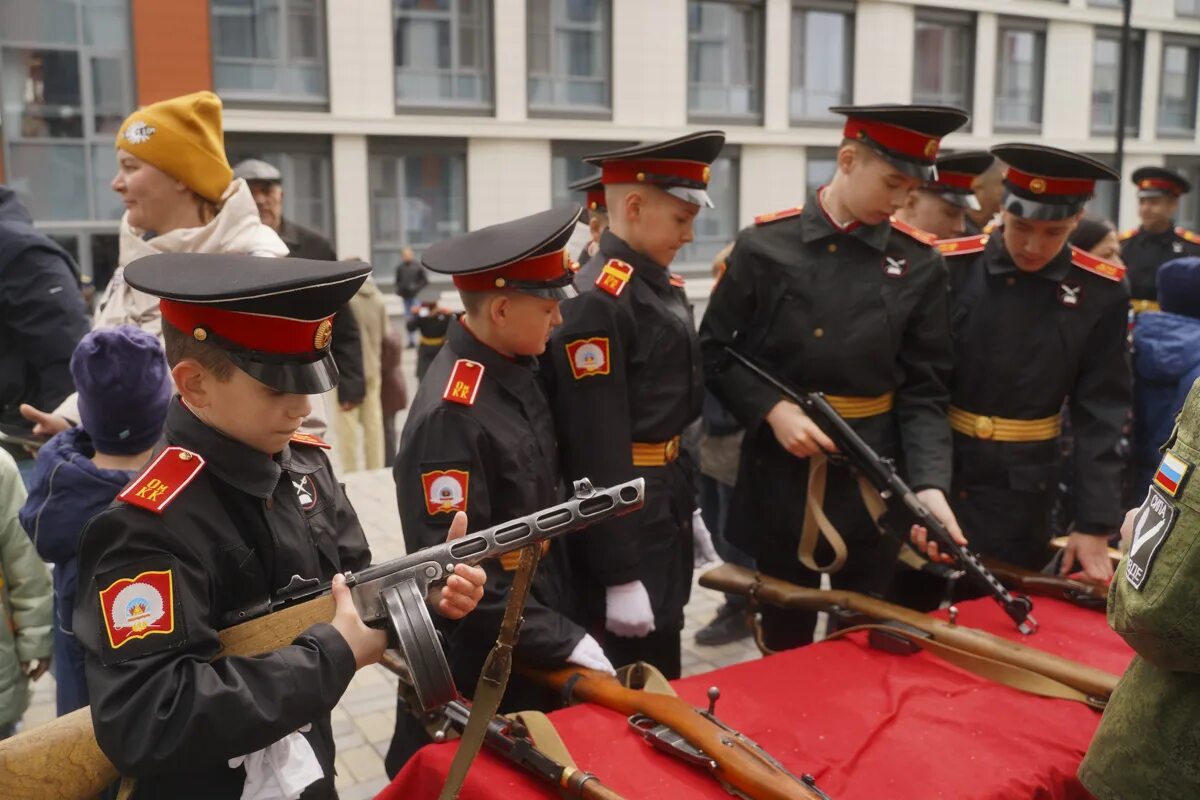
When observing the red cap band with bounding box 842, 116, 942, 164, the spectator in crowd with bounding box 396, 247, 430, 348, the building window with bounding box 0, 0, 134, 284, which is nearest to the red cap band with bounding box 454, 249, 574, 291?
the red cap band with bounding box 842, 116, 942, 164

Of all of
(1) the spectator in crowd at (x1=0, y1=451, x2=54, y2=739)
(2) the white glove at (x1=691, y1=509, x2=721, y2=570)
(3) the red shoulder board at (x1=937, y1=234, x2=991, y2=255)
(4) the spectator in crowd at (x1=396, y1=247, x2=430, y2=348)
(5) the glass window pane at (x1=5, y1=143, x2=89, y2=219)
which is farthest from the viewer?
(4) the spectator in crowd at (x1=396, y1=247, x2=430, y2=348)

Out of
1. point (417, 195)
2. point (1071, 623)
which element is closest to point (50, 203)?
point (417, 195)

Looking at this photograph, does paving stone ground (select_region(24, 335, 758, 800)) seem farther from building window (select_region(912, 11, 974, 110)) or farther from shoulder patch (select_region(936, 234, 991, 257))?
building window (select_region(912, 11, 974, 110))

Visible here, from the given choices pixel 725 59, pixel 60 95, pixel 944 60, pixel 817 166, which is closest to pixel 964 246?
pixel 60 95

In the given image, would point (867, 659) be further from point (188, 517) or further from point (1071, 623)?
point (188, 517)

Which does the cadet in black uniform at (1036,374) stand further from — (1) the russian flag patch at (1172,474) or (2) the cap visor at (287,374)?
(2) the cap visor at (287,374)

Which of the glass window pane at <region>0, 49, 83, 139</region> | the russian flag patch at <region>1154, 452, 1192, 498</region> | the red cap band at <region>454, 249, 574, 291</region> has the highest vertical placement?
the glass window pane at <region>0, 49, 83, 139</region>

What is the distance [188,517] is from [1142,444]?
3936 millimetres

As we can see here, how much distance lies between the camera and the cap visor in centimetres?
191

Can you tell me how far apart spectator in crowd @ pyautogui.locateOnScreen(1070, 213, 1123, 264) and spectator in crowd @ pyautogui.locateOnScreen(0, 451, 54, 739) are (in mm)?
4709

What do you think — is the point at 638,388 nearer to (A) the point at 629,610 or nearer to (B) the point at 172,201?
(A) the point at 629,610

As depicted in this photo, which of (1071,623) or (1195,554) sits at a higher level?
(1195,554)

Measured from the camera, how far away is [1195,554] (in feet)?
5.43

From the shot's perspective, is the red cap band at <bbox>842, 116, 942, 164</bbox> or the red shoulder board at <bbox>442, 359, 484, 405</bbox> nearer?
the red shoulder board at <bbox>442, 359, 484, 405</bbox>
